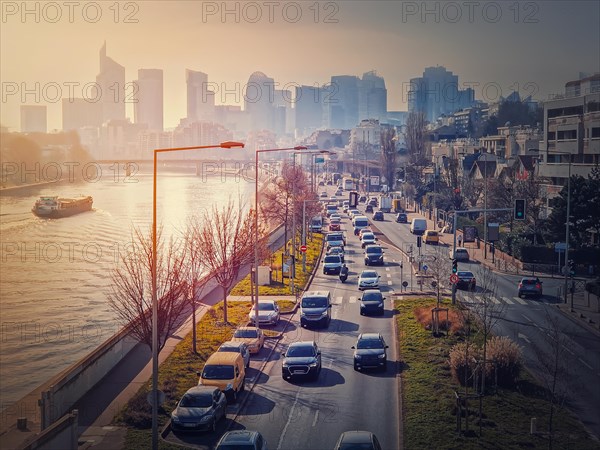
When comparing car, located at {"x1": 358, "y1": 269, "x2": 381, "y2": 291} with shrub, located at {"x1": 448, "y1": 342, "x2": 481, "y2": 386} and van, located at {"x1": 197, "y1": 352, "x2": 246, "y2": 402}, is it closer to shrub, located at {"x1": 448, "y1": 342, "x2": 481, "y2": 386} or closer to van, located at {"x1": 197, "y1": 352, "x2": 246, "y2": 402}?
shrub, located at {"x1": 448, "y1": 342, "x2": 481, "y2": 386}

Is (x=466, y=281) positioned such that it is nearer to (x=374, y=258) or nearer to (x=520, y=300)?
(x=520, y=300)

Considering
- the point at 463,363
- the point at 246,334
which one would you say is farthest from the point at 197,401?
the point at 246,334

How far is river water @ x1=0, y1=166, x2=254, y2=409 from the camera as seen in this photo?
126 feet

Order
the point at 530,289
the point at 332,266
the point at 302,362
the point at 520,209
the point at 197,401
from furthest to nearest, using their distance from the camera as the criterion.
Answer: the point at 332,266
the point at 530,289
the point at 520,209
the point at 302,362
the point at 197,401

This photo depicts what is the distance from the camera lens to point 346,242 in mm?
63375

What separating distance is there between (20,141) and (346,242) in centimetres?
5005

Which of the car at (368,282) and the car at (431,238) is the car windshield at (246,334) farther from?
the car at (431,238)

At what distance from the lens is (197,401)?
18375mm

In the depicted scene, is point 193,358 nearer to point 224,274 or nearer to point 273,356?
point 273,356

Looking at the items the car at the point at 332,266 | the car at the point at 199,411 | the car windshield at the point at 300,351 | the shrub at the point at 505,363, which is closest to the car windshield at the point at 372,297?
the car windshield at the point at 300,351

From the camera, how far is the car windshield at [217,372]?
20984mm

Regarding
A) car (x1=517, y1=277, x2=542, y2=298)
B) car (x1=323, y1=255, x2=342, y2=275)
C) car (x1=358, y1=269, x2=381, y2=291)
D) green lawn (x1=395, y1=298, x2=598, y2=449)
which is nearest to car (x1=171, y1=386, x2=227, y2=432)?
green lawn (x1=395, y1=298, x2=598, y2=449)

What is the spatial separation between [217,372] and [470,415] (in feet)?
21.9

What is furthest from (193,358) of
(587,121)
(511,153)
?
(511,153)
